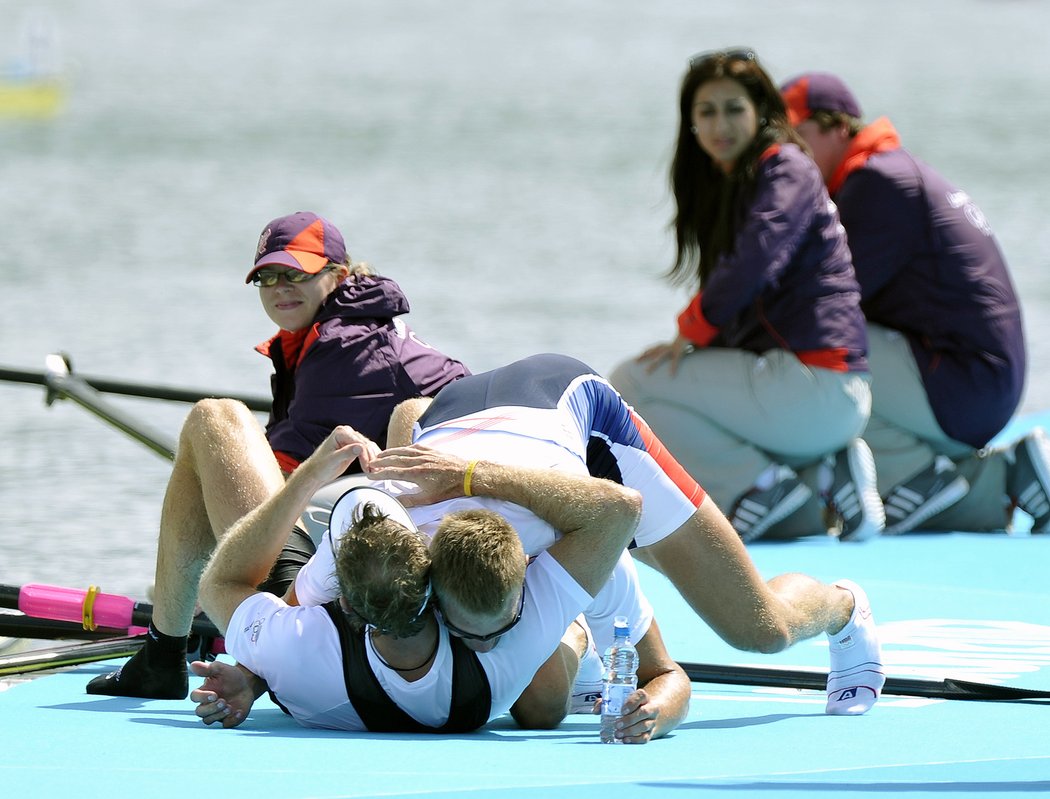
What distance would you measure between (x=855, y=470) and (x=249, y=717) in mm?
3041

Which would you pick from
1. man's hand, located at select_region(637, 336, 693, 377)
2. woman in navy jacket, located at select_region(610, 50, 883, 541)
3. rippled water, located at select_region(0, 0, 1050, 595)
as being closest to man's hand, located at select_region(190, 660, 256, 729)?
rippled water, located at select_region(0, 0, 1050, 595)

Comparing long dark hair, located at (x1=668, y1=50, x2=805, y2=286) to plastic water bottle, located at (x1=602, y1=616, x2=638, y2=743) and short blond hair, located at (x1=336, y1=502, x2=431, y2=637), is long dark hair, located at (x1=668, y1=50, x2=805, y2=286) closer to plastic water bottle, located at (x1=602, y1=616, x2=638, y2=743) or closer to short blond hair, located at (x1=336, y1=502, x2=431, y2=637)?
plastic water bottle, located at (x1=602, y1=616, x2=638, y2=743)

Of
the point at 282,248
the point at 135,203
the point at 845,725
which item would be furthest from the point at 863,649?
the point at 135,203

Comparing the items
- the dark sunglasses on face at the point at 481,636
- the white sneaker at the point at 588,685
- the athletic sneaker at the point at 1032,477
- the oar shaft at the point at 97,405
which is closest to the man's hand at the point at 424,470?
the dark sunglasses on face at the point at 481,636

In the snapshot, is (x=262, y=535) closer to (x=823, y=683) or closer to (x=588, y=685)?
(x=588, y=685)

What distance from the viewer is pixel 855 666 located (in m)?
4.24

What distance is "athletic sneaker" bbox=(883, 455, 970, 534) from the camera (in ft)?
21.8

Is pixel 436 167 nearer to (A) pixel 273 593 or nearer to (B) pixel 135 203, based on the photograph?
(B) pixel 135 203

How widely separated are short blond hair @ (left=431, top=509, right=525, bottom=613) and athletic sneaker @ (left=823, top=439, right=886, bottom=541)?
3.17 metres

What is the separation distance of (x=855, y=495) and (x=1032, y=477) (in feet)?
2.25

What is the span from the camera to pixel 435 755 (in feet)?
11.6

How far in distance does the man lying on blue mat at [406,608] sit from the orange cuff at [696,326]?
9.19 ft

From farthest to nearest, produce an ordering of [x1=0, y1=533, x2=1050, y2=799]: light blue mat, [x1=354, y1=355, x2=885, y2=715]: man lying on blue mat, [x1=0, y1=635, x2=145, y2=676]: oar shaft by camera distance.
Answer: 1. [x1=0, y1=635, x2=145, y2=676]: oar shaft
2. [x1=354, y1=355, x2=885, y2=715]: man lying on blue mat
3. [x1=0, y1=533, x2=1050, y2=799]: light blue mat

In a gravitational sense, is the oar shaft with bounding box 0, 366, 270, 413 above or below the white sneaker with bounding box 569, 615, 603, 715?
above
